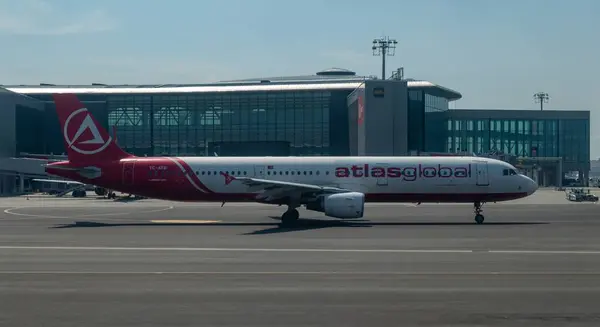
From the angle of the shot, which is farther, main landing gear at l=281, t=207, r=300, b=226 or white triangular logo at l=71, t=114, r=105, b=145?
white triangular logo at l=71, t=114, r=105, b=145

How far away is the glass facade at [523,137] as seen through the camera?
97.4 meters

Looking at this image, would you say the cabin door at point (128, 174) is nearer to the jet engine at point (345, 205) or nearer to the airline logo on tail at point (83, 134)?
the airline logo on tail at point (83, 134)

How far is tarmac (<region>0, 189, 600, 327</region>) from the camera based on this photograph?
12727 mm

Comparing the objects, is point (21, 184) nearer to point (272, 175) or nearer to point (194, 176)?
point (194, 176)

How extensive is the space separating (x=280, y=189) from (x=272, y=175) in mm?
2678

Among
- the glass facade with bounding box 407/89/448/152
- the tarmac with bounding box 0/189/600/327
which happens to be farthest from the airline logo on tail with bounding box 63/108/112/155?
the glass facade with bounding box 407/89/448/152

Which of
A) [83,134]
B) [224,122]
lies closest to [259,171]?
[83,134]

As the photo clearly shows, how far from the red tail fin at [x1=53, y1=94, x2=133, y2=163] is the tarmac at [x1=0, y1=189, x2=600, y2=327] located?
5.18 metres

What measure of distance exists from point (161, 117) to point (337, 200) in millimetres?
61078

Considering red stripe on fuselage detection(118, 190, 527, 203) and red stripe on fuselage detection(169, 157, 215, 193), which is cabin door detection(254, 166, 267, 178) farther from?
red stripe on fuselage detection(169, 157, 215, 193)

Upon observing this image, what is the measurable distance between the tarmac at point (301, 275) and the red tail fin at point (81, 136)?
5.18 metres

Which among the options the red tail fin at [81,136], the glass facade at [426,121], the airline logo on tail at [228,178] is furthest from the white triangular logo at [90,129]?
the glass facade at [426,121]

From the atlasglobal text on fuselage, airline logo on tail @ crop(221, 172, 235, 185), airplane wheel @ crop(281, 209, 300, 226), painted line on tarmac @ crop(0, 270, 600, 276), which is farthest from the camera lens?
airline logo on tail @ crop(221, 172, 235, 185)

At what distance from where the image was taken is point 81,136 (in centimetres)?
3750
